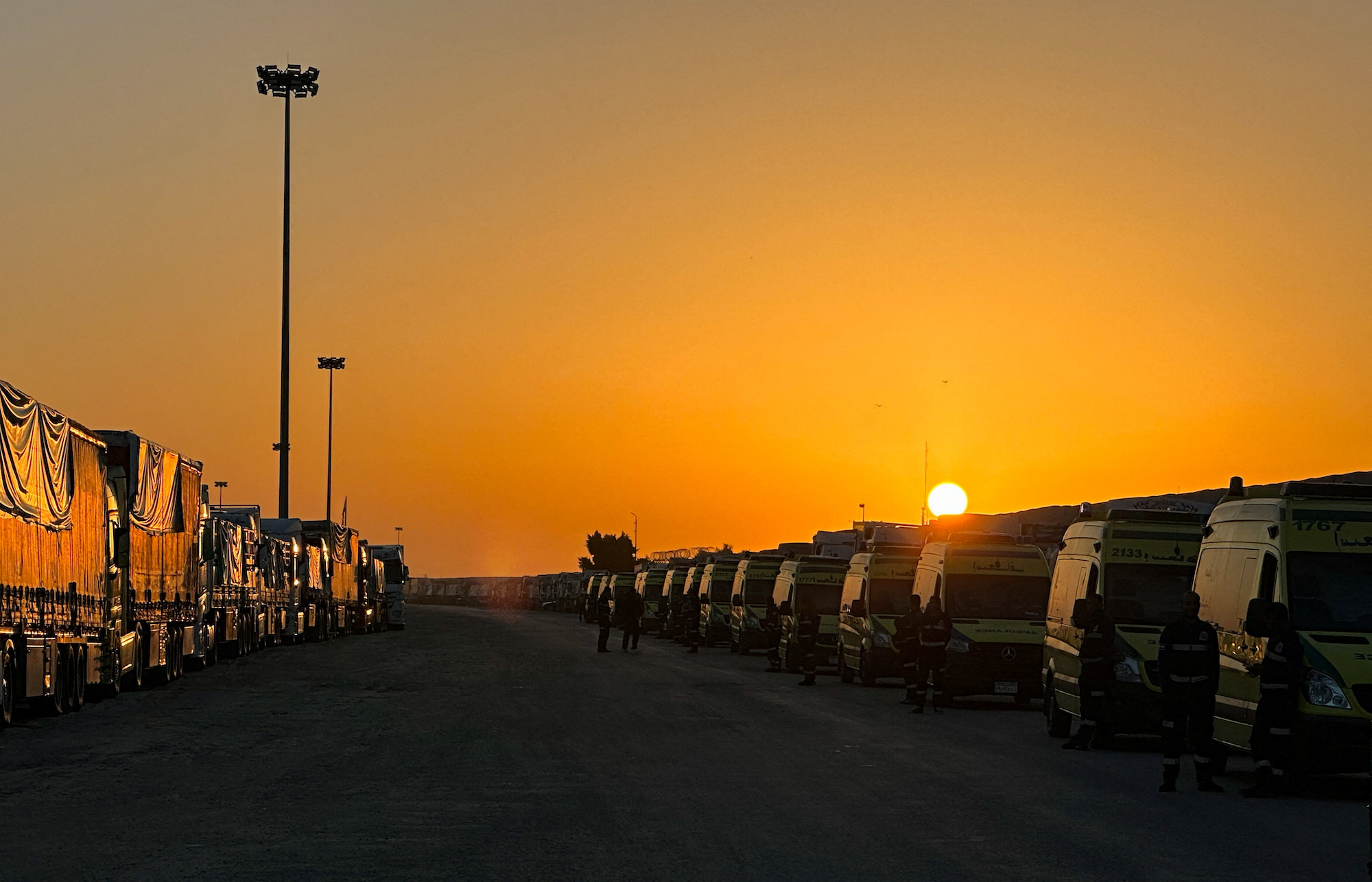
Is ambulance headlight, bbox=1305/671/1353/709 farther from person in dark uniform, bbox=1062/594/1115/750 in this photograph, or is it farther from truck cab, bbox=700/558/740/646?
truck cab, bbox=700/558/740/646

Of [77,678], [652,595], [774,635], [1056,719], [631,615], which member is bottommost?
[1056,719]

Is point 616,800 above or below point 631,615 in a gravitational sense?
below

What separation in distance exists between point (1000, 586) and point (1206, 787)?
12351 millimetres

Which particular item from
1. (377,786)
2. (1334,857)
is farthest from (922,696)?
(1334,857)

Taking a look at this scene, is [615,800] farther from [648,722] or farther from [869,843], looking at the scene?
[648,722]

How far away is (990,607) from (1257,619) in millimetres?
12496

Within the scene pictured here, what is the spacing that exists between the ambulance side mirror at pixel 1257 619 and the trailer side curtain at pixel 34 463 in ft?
47.7

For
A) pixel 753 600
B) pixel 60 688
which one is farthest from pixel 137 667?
pixel 753 600

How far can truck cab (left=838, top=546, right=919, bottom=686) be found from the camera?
30.5 m

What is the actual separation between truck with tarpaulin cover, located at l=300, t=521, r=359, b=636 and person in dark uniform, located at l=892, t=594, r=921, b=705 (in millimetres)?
35637

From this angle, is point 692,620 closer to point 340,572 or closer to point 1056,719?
point 340,572

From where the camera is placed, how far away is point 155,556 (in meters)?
31.1

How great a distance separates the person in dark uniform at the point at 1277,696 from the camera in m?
14.4

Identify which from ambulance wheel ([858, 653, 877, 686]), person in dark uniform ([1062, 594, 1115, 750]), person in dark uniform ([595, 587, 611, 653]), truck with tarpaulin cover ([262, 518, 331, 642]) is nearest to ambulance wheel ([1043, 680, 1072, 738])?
person in dark uniform ([1062, 594, 1115, 750])
